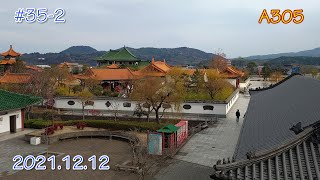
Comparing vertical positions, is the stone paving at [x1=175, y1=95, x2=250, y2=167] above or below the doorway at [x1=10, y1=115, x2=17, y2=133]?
below

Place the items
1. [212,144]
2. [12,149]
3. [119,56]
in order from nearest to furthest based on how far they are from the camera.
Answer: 1. [12,149]
2. [212,144]
3. [119,56]

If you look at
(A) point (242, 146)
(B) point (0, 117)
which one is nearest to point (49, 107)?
(B) point (0, 117)

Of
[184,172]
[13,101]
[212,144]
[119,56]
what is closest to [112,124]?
[13,101]

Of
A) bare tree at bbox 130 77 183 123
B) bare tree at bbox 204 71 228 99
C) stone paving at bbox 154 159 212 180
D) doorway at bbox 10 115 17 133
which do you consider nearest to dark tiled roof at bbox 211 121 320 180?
stone paving at bbox 154 159 212 180

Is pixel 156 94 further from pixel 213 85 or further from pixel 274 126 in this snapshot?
pixel 274 126

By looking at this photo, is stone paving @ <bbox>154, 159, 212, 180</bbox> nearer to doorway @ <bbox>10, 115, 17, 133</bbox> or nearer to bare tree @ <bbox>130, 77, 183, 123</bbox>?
bare tree @ <bbox>130, 77, 183, 123</bbox>

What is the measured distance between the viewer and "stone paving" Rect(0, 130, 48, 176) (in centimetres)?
1661

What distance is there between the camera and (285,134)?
7926 millimetres

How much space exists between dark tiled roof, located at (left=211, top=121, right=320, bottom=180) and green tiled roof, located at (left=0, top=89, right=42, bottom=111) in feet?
67.5

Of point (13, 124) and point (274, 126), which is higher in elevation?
point (274, 126)

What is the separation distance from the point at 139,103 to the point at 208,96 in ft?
29.2

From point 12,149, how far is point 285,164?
18.3 meters

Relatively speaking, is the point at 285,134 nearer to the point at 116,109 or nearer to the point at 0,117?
the point at 0,117

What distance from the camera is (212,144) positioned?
20.3 meters
